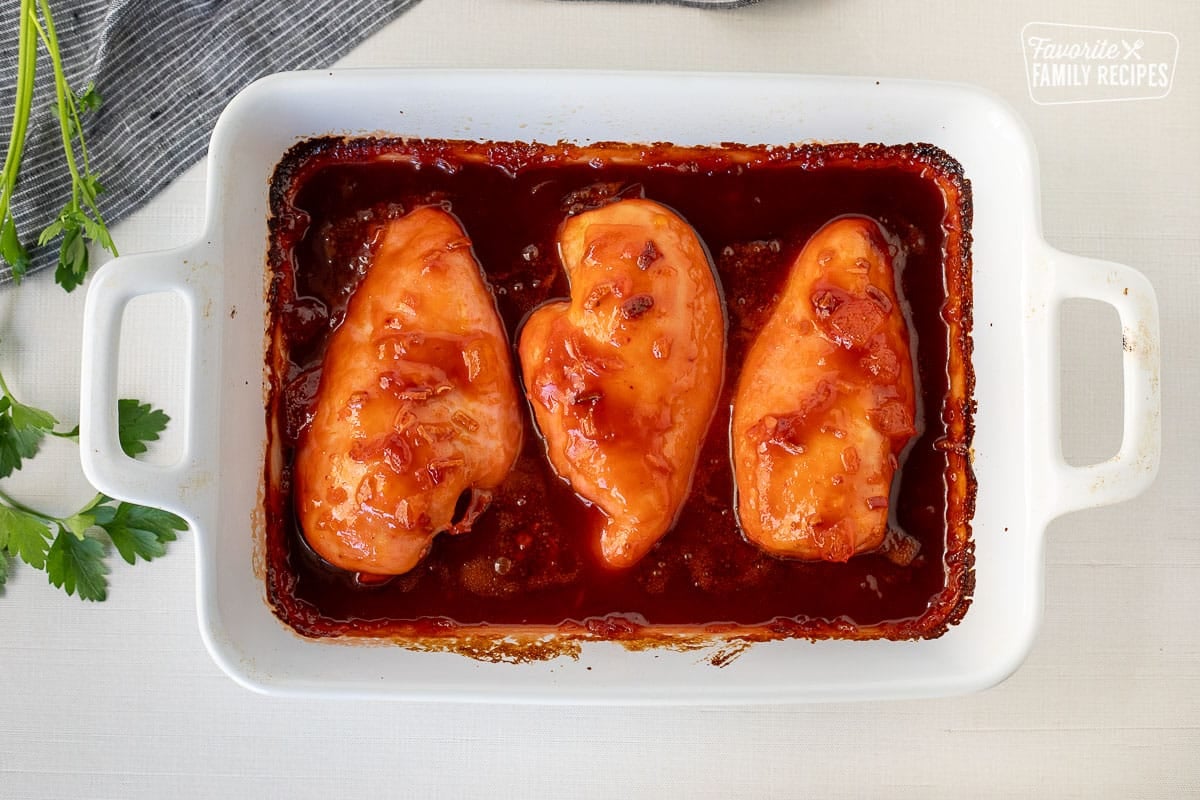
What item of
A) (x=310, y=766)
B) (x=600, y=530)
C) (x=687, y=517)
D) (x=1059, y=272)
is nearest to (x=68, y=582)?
(x=310, y=766)

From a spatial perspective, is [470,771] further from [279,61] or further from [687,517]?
[279,61]

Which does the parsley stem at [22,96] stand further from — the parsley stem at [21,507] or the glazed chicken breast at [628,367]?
the glazed chicken breast at [628,367]

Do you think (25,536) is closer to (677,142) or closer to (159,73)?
(159,73)

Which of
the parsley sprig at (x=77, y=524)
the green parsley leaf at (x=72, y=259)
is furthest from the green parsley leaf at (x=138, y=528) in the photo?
the green parsley leaf at (x=72, y=259)

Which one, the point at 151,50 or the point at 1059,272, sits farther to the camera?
the point at 151,50

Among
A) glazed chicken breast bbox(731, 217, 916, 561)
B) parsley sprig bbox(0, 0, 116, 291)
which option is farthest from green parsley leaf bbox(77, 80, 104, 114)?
glazed chicken breast bbox(731, 217, 916, 561)

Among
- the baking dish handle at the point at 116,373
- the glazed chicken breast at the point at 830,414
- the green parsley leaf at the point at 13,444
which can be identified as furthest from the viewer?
the green parsley leaf at the point at 13,444

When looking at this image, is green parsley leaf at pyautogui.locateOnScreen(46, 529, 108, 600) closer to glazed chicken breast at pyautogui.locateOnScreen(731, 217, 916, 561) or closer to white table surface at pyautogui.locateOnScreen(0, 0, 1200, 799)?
white table surface at pyautogui.locateOnScreen(0, 0, 1200, 799)
